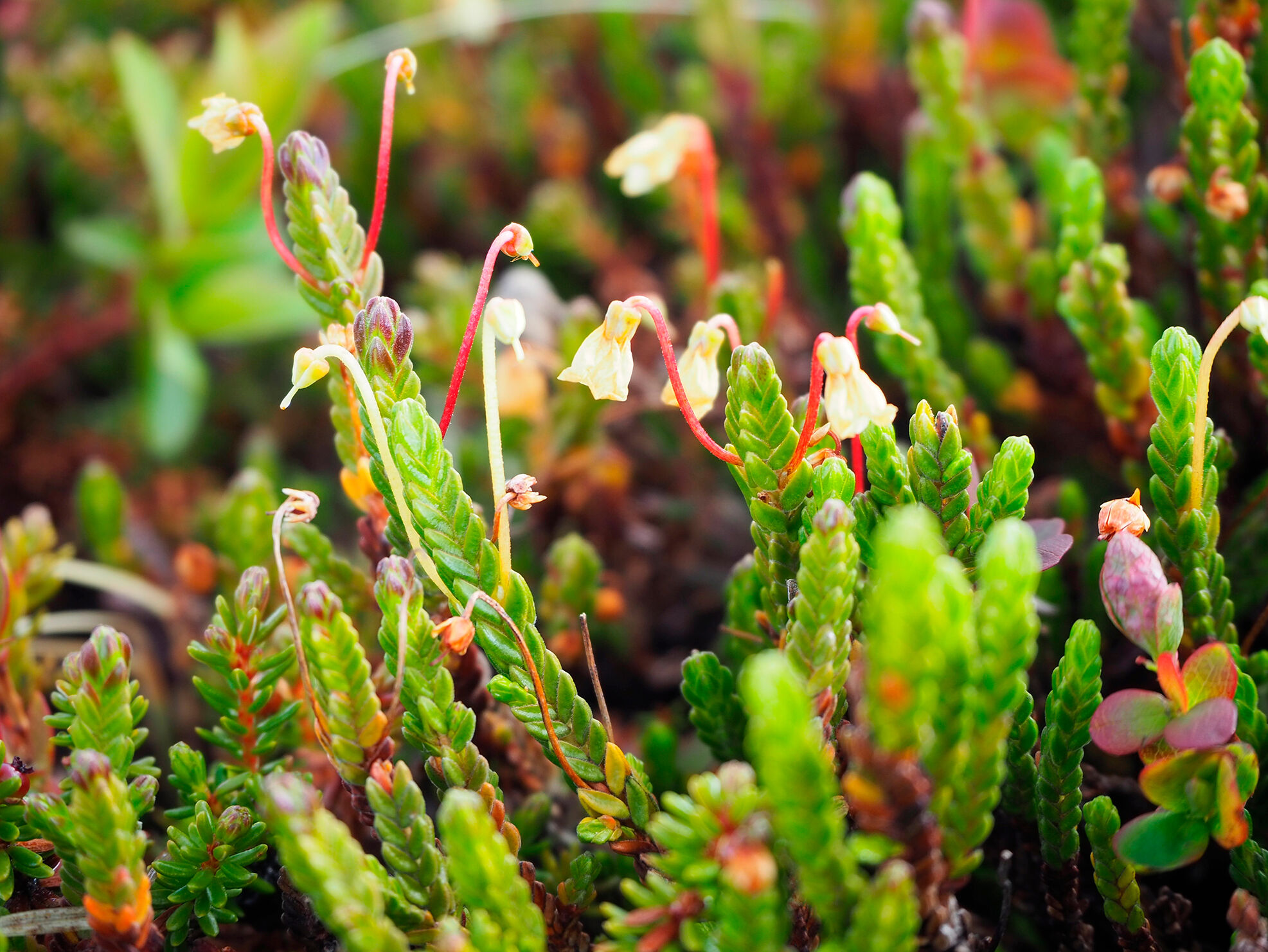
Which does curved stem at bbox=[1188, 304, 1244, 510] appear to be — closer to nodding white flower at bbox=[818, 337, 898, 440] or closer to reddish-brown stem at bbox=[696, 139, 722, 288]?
nodding white flower at bbox=[818, 337, 898, 440]

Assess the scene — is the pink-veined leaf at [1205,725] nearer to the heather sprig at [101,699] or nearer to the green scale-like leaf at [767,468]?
the green scale-like leaf at [767,468]

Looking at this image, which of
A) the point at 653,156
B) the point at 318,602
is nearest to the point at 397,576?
the point at 318,602

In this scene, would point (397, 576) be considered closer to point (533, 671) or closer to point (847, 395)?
point (533, 671)

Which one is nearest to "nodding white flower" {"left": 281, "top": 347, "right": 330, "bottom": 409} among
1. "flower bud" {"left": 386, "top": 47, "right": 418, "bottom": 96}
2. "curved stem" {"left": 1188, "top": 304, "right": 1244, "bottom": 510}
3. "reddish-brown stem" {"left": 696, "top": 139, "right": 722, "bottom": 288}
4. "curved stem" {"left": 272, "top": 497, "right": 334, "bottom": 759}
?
"curved stem" {"left": 272, "top": 497, "right": 334, "bottom": 759}

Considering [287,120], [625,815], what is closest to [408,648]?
[625,815]

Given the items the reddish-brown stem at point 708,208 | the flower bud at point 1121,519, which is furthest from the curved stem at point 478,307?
the flower bud at point 1121,519
